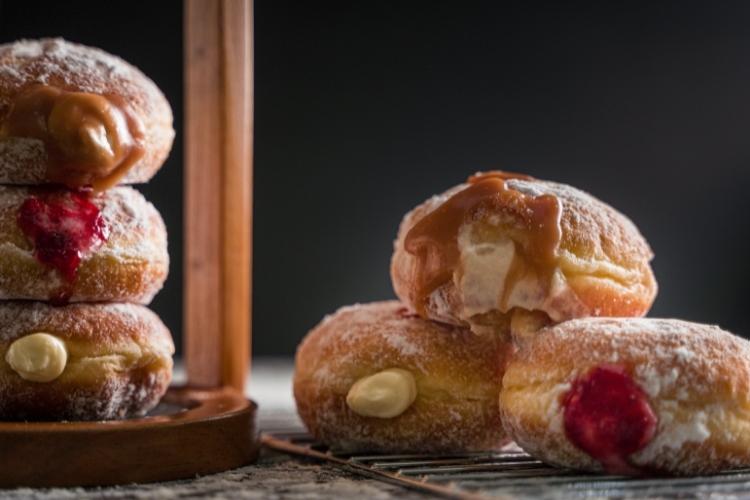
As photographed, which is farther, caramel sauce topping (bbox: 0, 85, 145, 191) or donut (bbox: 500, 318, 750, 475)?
caramel sauce topping (bbox: 0, 85, 145, 191)

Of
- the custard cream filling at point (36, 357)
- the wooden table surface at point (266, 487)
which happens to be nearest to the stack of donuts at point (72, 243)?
the custard cream filling at point (36, 357)

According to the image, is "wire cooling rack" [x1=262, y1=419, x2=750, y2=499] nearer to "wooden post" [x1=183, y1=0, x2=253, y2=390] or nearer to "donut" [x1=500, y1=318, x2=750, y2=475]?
"donut" [x1=500, y1=318, x2=750, y2=475]

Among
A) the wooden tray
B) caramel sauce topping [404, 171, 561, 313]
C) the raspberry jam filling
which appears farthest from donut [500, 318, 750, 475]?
the wooden tray

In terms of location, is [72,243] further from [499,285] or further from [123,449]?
[499,285]

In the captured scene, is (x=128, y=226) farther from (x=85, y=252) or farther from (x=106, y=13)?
(x=106, y=13)

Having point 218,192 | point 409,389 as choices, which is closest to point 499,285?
point 409,389

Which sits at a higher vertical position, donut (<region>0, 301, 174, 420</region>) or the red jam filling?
the red jam filling
